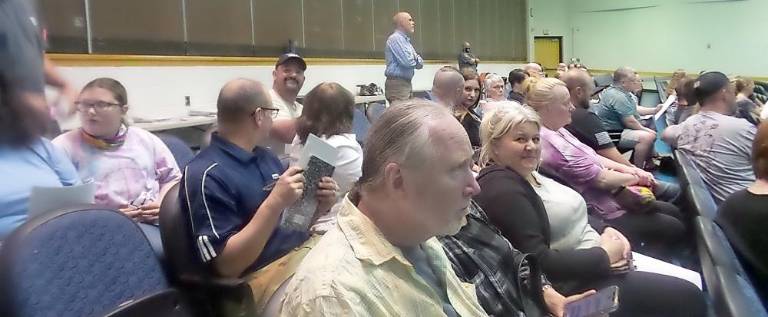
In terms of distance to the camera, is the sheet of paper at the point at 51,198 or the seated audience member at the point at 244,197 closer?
the sheet of paper at the point at 51,198

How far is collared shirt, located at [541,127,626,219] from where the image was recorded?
3104 millimetres

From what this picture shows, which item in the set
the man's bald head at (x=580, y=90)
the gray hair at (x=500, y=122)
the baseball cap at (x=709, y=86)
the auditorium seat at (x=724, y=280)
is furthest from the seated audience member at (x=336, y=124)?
the baseball cap at (x=709, y=86)

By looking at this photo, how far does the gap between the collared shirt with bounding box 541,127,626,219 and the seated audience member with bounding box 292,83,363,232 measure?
963mm

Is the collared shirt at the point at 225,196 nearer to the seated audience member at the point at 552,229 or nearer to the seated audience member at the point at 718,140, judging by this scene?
the seated audience member at the point at 552,229

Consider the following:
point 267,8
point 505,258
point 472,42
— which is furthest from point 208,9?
point 472,42

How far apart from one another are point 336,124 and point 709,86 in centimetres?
279

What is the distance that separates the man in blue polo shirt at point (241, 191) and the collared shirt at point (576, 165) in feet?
4.65

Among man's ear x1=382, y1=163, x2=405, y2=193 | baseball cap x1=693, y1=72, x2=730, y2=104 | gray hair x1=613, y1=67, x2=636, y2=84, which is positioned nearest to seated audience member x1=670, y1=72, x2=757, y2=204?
baseball cap x1=693, y1=72, x2=730, y2=104

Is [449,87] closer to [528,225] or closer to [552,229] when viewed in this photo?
[552,229]

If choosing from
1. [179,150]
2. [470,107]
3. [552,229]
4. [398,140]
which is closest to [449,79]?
[470,107]

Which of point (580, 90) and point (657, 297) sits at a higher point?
point (580, 90)

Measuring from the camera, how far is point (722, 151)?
3.90 metres

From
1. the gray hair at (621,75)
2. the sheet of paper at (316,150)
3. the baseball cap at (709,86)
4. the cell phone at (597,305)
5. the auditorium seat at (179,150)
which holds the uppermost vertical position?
the gray hair at (621,75)

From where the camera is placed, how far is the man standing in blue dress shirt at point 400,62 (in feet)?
22.1
